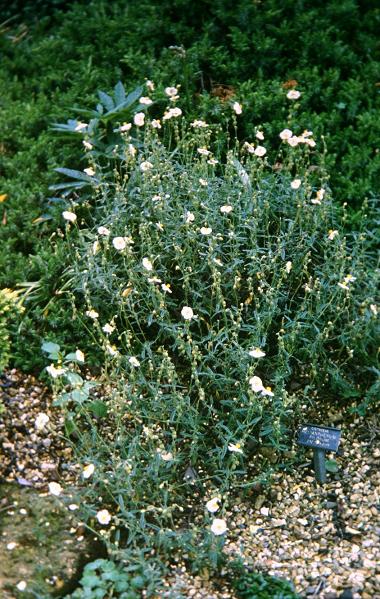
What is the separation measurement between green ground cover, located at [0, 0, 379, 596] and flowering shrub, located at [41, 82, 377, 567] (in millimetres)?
16

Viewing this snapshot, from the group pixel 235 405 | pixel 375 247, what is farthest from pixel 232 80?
pixel 235 405

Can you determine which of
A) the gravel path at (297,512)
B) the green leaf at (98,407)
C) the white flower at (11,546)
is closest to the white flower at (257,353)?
the gravel path at (297,512)

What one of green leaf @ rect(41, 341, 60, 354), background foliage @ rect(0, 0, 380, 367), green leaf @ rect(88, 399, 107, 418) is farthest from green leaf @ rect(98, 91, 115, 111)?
green leaf @ rect(88, 399, 107, 418)

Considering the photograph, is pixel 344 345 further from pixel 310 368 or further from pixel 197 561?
pixel 197 561

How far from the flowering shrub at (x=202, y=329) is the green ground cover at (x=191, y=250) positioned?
0.05ft

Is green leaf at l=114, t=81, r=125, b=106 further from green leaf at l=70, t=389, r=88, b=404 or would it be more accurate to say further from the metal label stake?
the metal label stake

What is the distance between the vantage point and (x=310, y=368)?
402 centimetres

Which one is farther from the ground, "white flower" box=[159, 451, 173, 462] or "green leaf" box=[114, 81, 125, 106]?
"green leaf" box=[114, 81, 125, 106]

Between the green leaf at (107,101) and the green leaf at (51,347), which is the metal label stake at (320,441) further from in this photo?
the green leaf at (107,101)

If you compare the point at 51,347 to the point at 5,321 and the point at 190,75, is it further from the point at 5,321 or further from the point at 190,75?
the point at 190,75

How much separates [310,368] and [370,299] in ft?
1.48

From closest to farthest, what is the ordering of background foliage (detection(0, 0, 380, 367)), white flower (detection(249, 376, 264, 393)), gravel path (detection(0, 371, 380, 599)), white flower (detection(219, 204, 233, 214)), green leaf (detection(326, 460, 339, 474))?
gravel path (detection(0, 371, 380, 599)), white flower (detection(249, 376, 264, 393)), green leaf (detection(326, 460, 339, 474)), white flower (detection(219, 204, 233, 214)), background foliage (detection(0, 0, 380, 367))

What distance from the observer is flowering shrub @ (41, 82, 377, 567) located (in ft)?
11.4

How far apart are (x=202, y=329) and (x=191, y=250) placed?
0.39m
